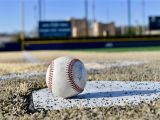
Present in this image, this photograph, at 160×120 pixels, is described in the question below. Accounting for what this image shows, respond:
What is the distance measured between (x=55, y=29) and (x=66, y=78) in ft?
143

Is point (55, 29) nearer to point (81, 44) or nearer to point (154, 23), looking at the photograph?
point (81, 44)

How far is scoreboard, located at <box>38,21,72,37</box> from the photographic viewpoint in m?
50.9

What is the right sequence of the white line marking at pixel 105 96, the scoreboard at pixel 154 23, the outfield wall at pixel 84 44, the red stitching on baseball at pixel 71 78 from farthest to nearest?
the scoreboard at pixel 154 23, the outfield wall at pixel 84 44, the red stitching on baseball at pixel 71 78, the white line marking at pixel 105 96

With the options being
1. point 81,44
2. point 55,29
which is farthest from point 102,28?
point 81,44

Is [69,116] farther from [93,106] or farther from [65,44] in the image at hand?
[65,44]

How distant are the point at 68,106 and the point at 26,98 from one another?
1.35 metres

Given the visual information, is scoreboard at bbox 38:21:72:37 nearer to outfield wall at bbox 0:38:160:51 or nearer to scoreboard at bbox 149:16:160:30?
outfield wall at bbox 0:38:160:51

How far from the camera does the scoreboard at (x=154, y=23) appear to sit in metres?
54.9

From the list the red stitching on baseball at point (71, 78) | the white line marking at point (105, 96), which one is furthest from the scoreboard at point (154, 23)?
the red stitching on baseball at point (71, 78)

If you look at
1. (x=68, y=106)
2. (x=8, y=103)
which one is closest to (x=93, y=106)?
(x=68, y=106)

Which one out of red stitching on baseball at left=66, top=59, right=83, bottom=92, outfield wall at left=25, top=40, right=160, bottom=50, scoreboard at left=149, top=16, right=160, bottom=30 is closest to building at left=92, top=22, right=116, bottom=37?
scoreboard at left=149, top=16, right=160, bottom=30

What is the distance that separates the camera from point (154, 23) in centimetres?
5503

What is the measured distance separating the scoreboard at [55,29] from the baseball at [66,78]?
1671 inches

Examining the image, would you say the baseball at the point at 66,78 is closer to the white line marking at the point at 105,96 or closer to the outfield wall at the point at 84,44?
the white line marking at the point at 105,96
